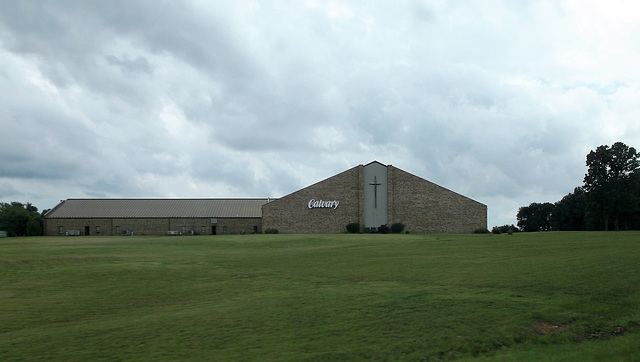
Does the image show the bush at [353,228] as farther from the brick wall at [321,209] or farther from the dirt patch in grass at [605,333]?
the dirt patch in grass at [605,333]

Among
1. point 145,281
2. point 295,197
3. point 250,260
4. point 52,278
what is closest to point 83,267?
point 52,278

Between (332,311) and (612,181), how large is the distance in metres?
77.8

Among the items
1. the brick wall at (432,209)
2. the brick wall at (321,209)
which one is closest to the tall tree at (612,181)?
the brick wall at (432,209)

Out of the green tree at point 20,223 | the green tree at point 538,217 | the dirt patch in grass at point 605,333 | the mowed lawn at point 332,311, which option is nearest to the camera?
the mowed lawn at point 332,311

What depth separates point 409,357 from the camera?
11555 millimetres

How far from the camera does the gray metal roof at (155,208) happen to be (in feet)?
316

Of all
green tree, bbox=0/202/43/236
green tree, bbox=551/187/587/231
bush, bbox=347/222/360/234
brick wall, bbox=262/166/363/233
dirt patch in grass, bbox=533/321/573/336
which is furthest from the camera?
green tree, bbox=551/187/587/231

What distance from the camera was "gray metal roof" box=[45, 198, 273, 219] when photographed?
316 ft

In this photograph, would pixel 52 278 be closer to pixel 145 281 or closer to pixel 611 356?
pixel 145 281

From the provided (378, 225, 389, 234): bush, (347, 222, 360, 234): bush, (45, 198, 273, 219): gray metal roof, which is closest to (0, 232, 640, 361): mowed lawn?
(378, 225, 389, 234): bush

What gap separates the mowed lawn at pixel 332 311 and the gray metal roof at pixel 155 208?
7104 centimetres

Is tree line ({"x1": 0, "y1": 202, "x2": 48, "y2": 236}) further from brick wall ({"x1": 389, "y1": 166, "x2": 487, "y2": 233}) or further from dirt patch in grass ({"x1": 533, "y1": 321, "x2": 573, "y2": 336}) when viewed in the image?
dirt patch in grass ({"x1": 533, "y1": 321, "x2": 573, "y2": 336})

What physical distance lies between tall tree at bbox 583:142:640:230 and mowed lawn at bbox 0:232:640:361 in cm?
5987

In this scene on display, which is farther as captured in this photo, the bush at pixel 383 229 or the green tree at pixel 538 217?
the green tree at pixel 538 217
